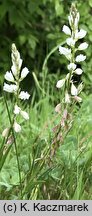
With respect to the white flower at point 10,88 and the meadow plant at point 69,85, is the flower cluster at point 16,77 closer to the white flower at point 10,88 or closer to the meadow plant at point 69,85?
the white flower at point 10,88

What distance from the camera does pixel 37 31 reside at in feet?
16.2

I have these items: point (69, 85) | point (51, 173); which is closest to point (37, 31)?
point (51, 173)

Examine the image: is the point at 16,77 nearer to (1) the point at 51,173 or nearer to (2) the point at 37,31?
(1) the point at 51,173

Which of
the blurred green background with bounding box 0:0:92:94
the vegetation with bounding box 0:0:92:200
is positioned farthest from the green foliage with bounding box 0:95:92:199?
the blurred green background with bounding box 0:0:92:94

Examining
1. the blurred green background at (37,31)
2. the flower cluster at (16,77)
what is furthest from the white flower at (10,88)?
the blurred green background at (37,31)

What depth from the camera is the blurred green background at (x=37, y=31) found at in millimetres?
4316

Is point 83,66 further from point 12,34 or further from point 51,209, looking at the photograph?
point 51,209

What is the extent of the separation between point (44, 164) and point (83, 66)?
7.65 ft

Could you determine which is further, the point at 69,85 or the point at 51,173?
the point at 51,173

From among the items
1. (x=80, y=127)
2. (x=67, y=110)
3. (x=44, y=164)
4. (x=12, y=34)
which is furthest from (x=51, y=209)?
(x=12, y=34)

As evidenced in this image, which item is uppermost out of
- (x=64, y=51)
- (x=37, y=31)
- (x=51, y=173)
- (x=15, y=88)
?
(x=37, y=31)

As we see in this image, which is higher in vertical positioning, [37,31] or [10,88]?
[37,31]

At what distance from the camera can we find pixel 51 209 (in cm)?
198

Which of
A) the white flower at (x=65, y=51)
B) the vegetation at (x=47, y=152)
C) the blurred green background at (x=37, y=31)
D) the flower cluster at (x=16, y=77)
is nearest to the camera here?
the flower cluster at (x=16, y=77)
